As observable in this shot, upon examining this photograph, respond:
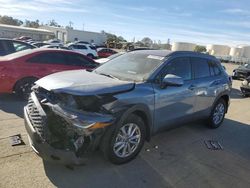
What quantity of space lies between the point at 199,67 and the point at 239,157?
6.49 feet

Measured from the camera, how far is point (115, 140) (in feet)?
13.0

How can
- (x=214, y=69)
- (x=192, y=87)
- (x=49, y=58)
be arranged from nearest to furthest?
(x=192, y=87)
(x=214, y=69)
(x=49, y=58)

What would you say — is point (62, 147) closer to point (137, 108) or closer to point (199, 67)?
point (137, 108)

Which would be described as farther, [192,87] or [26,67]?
[26,67]

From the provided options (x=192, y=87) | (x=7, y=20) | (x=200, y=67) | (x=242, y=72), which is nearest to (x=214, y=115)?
(x=200, y=67)

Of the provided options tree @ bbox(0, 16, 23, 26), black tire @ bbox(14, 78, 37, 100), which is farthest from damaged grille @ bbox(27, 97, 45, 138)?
tree @ bbox(0, 16, 23, 26)

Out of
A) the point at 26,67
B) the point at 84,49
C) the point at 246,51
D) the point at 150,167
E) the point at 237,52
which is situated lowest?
the point at 237,52

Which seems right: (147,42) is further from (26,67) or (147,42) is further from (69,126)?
(69,126)

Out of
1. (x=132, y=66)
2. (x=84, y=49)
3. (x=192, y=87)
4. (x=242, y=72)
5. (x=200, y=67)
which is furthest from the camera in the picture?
(x=84, y=49)

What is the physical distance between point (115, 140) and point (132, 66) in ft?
5.31

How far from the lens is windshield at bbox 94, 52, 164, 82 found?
474cm

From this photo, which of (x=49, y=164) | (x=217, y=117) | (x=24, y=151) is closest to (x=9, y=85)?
(x=24, y=151)

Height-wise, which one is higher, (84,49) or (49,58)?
(49,58)

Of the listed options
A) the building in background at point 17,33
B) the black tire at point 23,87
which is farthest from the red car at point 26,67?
the building in background at point 17,33
